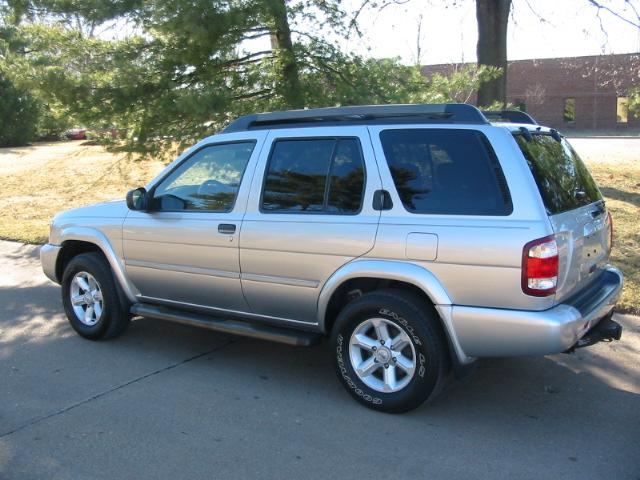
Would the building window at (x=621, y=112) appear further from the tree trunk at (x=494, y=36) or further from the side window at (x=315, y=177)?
the side window at (x=315, y=177)

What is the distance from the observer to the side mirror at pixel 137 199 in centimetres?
532

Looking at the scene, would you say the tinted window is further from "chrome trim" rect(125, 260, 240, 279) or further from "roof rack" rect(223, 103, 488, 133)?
"chrome trim" rect(125, 260, 240, 279)

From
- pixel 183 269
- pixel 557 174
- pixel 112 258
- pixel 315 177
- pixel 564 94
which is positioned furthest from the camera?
pixel 564 94

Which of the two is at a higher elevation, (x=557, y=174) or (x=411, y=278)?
(x=557, y=174)

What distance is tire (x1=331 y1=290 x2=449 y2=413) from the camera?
407 cm

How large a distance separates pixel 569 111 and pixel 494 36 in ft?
128

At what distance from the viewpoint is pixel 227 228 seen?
4.87 metres

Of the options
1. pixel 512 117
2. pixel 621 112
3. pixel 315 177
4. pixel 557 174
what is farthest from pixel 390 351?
pixel 621 112

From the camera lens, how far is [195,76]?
934 centimetres

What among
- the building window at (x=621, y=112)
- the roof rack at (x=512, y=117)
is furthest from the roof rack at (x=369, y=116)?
the building window at (x=621, y=112)

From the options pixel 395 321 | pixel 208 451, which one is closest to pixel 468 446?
pixel 395 321

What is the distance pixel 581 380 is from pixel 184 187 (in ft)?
11.1

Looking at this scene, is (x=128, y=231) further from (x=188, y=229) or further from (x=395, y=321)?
(x=395, y=321)

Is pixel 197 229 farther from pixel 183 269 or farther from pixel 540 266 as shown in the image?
pixel 540 266
